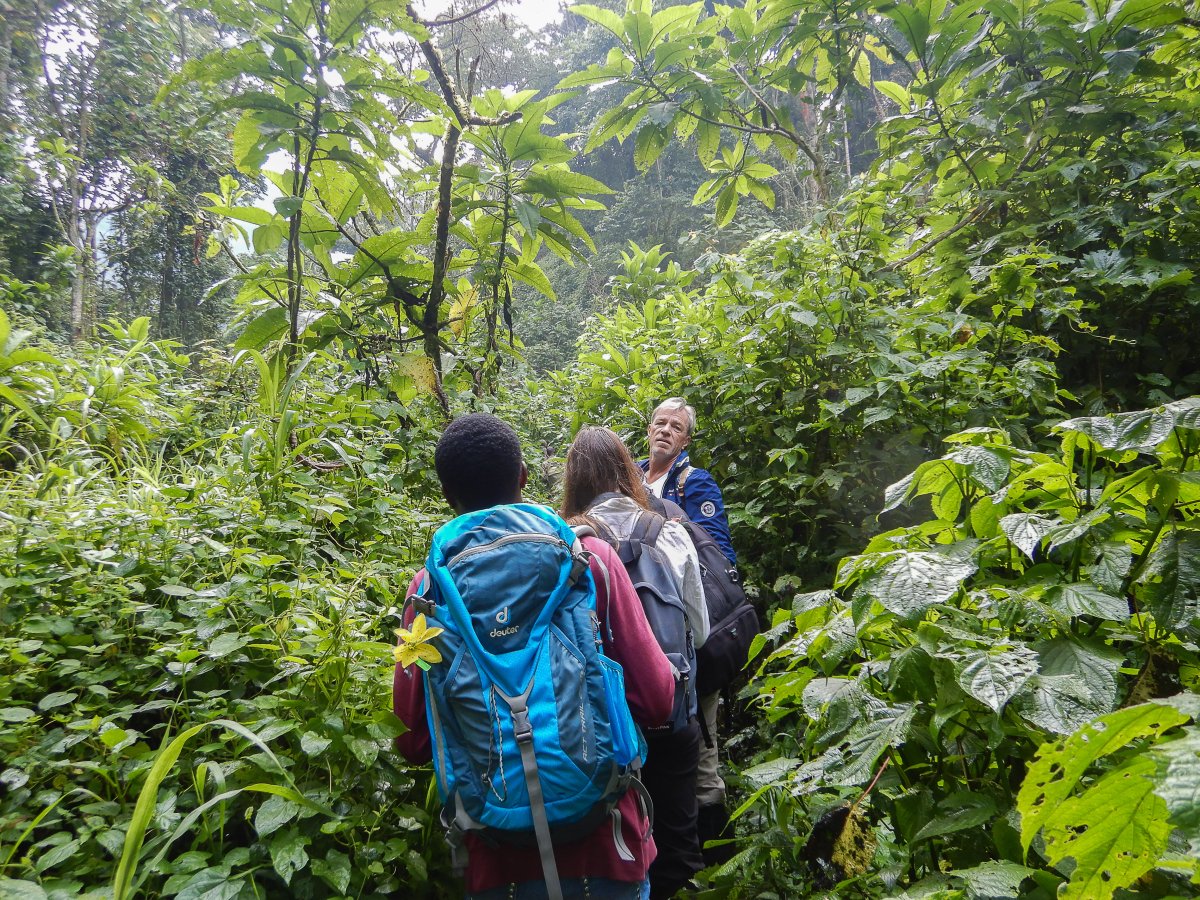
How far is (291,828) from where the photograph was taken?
1260 millimetres

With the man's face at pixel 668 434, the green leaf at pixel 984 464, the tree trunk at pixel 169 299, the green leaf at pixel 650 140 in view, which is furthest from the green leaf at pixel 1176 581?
the tree trunk at pixel 169 299

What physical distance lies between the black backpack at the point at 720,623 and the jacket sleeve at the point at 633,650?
69cm

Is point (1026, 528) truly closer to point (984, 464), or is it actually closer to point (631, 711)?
point (984, 464)

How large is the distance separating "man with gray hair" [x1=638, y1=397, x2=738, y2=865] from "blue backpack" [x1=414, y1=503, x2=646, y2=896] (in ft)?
3.29

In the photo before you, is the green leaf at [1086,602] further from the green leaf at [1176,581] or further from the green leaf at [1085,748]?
the green leaf at [1085,748]

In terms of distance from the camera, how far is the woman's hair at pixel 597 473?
7.38 feet

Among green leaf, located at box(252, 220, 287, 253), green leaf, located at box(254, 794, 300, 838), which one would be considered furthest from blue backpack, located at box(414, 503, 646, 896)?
Answer: green leaf, located at box(252, 220, 287, 253)

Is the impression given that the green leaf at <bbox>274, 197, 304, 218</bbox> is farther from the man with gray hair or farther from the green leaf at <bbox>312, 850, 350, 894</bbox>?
the green leaf at <bbox>312, 850, 350, 894</bbox>

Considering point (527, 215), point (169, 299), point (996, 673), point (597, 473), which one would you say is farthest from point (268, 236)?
point (169, 299)

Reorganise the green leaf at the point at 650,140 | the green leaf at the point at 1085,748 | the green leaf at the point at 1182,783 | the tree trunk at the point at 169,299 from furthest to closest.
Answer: the tree trunk at the point at 169,299 < the green leaf at the point at 650,140 < the green leaf at the point at 1085,748 < the green leaf at the point at 1182,783

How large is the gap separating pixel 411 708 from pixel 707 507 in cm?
160

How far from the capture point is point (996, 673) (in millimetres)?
888

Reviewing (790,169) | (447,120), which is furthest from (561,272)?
(447,120)

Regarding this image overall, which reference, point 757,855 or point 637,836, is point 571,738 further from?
point 757,855
